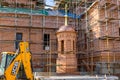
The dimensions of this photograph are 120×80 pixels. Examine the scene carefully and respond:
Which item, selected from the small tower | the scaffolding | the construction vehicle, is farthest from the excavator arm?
the scaffolding

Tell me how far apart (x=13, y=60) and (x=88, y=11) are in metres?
12.7

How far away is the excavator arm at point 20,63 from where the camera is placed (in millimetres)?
12703

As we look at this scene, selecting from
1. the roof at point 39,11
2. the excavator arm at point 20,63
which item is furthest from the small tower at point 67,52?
the excavator arm at point 20,63

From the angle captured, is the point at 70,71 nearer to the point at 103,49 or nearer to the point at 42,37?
the point at 103,49

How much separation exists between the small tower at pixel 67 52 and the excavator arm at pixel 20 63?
23.6 ft

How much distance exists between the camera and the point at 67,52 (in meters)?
20.1

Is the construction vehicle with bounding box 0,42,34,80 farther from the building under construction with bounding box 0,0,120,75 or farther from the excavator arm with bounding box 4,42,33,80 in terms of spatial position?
the building under construction with bounding box 0,0,120,75

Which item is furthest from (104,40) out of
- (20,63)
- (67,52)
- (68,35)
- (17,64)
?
(17,64)

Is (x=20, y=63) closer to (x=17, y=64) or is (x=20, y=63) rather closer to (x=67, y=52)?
(x=17, y=64)

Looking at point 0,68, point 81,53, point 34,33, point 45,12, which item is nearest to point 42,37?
point 34,33

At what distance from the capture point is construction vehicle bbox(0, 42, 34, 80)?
500 inches

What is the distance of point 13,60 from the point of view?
12.8 metres

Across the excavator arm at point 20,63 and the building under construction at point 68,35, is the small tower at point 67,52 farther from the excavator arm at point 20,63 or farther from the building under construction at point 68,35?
the excavator arm at point 20,63

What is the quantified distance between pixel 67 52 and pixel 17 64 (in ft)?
25.7
